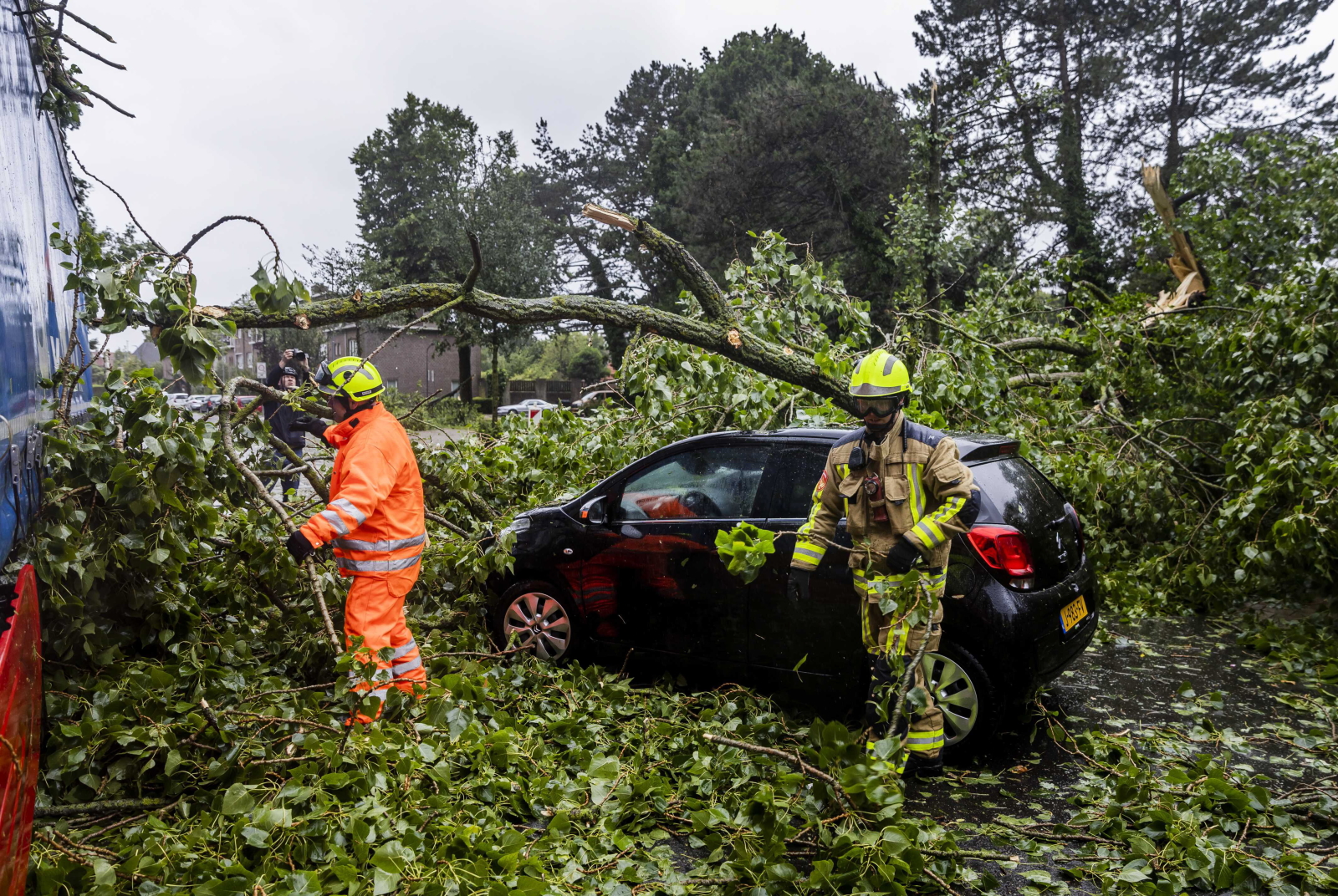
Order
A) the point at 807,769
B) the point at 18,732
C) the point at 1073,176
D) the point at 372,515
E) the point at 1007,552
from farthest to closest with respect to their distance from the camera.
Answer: the point at 1073,176
the point at 372,515
the point at 1007,552
the point at 807,769
the point at 18,732

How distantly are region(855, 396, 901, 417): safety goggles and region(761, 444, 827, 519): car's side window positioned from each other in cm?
47

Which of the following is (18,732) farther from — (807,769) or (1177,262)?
(1177,262)

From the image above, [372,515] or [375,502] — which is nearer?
[375,502]

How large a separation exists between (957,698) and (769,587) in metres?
1.02

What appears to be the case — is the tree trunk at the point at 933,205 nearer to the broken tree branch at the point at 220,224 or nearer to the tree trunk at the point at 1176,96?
the tree trunk at the point at 1176,96

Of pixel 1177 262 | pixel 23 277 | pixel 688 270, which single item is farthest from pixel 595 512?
pixel 1177 262

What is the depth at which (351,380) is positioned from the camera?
4406 millimetres

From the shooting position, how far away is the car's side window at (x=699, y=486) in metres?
4.75

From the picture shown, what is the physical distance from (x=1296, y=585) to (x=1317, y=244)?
3563 mm

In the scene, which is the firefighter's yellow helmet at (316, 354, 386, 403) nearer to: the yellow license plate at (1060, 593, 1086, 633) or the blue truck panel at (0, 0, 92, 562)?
the blue truck panel at (0, 0, 92, 562)

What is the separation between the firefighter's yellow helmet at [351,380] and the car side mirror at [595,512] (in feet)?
4.46

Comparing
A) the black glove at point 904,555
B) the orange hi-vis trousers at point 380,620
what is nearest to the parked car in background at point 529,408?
the orange hi-vis trousers at point 380,620

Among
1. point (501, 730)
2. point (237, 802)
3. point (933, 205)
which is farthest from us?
point (933, 205)

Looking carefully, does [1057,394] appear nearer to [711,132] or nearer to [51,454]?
[51,454]
